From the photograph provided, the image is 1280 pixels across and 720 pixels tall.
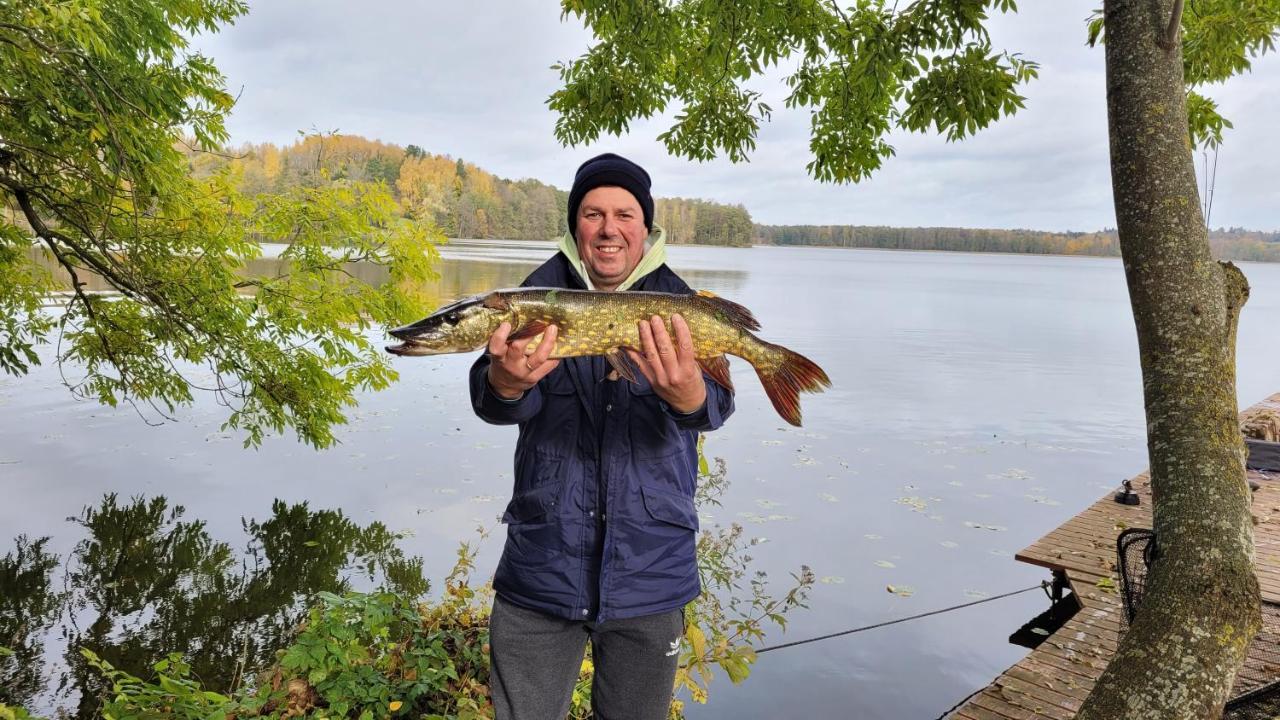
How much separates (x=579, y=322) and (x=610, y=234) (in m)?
0.36

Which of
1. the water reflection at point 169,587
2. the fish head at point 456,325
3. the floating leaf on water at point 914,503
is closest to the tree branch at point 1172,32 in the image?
the fish head at point 456,325

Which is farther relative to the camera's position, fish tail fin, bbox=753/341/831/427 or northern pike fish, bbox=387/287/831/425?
fish tail fin, bbox=753/341/831/427

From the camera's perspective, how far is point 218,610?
821cm

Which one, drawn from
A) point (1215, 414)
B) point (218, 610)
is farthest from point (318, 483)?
point (1215, 414)

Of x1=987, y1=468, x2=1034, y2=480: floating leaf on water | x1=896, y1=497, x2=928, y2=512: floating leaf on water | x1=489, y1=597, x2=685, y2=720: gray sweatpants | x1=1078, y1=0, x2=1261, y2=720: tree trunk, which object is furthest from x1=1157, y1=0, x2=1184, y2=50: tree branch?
x1=987, y1=468, x2=1034, y2=480: floating leaf on water

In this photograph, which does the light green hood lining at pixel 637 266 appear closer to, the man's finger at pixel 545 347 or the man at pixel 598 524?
the man at pixel 598 524

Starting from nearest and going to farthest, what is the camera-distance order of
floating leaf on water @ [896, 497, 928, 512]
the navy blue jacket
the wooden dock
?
the navy blue jacket < the wooden dock < floating leaf on water @ [896, 497, 928, 512]

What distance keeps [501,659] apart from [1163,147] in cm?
337

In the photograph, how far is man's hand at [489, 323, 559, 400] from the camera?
7.41 ft

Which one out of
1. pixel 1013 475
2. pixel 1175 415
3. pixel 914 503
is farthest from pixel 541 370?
pixel 1013 475

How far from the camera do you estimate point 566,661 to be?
2311mm

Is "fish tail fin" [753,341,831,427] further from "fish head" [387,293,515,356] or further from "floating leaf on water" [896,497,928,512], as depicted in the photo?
"floating leaf on water" [896,497,928,512]

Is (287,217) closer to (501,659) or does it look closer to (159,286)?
(159,286)

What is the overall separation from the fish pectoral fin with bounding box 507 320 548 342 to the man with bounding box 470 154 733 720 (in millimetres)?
28
